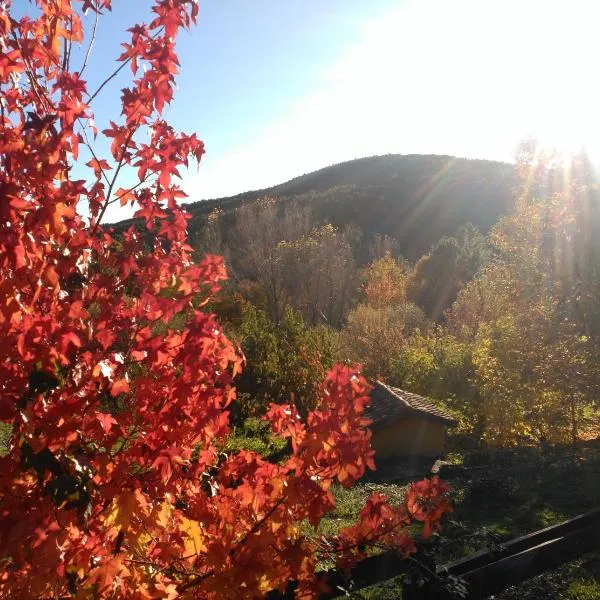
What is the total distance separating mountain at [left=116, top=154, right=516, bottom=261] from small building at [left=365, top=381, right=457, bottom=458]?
65.6 m

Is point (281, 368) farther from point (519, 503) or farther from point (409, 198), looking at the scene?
point (409, 198)

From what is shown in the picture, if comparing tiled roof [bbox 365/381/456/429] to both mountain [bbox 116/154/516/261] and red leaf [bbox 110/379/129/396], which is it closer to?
red leaf [bbox 110/379/129/396]

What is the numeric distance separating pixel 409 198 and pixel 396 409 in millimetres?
88874

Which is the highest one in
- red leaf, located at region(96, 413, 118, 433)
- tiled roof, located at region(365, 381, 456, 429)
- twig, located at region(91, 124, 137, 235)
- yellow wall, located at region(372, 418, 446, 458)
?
twig, located at region(91, 124, 137, 235)

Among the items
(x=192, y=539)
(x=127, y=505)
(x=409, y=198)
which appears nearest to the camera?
(x=127, y=505)

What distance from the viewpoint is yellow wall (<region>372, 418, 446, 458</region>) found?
1660cm

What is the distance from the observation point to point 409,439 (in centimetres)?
1688

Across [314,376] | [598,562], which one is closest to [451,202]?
[314,376]

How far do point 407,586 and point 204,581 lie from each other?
1.09m

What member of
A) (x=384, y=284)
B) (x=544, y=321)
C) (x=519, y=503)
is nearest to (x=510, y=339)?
(x=544, y=321)

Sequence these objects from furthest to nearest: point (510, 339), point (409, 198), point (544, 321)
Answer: point (409, 198)
point (510, 339)
point (544, 321)

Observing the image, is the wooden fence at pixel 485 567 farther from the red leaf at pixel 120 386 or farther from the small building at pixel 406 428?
the small building at pixel 406 428

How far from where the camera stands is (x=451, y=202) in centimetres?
9712

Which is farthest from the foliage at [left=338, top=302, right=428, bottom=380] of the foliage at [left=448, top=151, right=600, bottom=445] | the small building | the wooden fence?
the wooden fence
